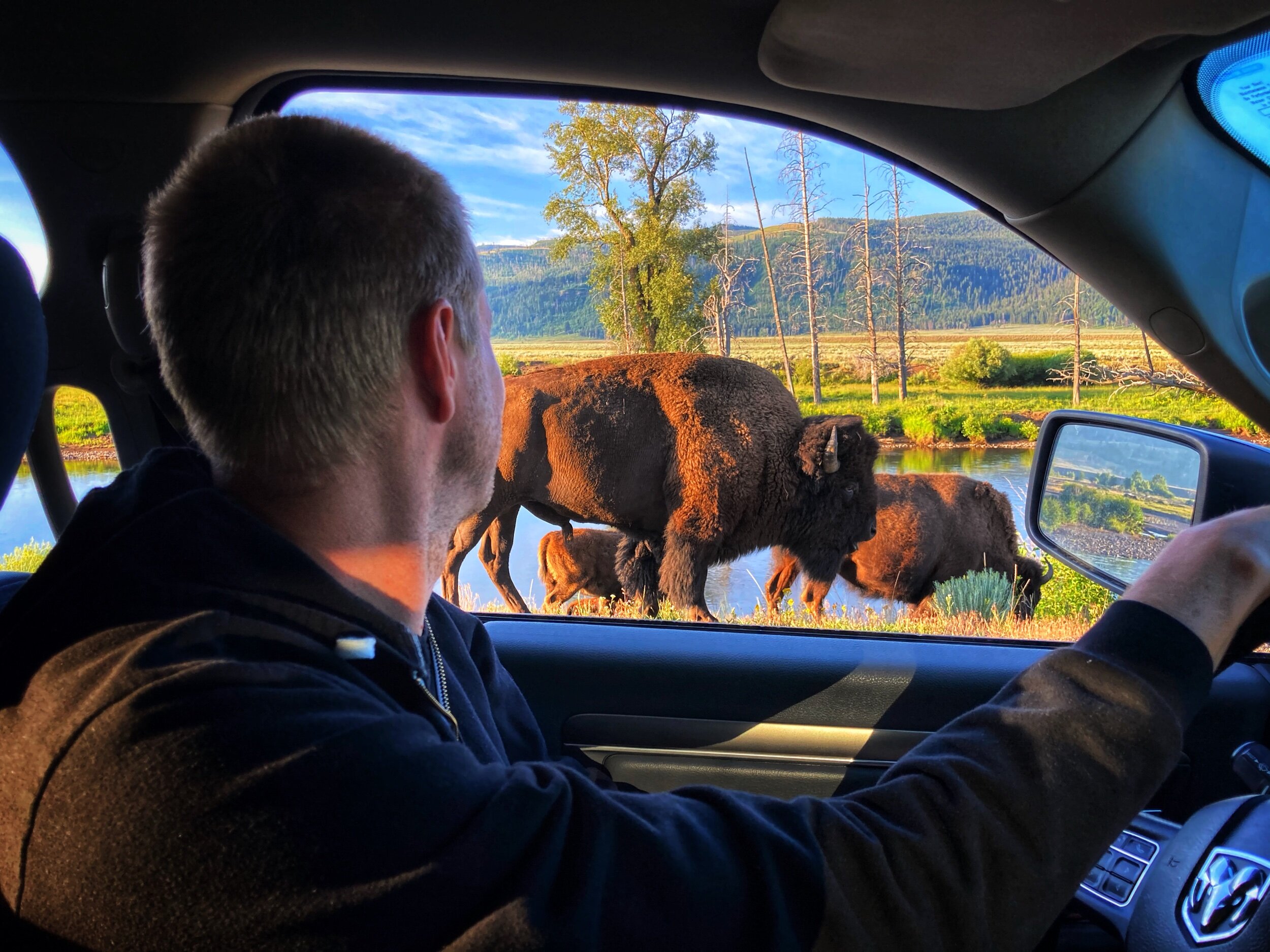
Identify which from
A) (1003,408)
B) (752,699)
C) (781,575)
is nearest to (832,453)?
(781,575)

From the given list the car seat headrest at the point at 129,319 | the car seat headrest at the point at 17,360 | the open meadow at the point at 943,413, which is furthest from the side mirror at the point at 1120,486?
the car seat headrest at the point at 129,319

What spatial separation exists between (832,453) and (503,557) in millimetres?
1585

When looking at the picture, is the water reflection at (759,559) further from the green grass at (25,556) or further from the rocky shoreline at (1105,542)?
the green grass at (25,556)

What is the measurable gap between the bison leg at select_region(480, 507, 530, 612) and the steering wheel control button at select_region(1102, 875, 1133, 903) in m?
1.85

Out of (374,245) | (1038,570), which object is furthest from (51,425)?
(1038,570)

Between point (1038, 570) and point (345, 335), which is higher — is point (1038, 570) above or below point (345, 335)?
below

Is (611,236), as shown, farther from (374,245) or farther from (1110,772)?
(1110,772)

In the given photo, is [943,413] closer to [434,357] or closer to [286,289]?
[434,357]

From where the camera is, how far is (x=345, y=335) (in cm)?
95

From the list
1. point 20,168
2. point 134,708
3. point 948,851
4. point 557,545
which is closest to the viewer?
point 134,708

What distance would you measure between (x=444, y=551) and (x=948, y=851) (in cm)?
73

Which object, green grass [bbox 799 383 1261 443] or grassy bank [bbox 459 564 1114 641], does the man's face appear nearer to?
grassy bank [bbox 459 564 1114 641]

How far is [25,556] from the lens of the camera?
83.4 inches

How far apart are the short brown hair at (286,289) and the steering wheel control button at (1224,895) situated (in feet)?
4.34
